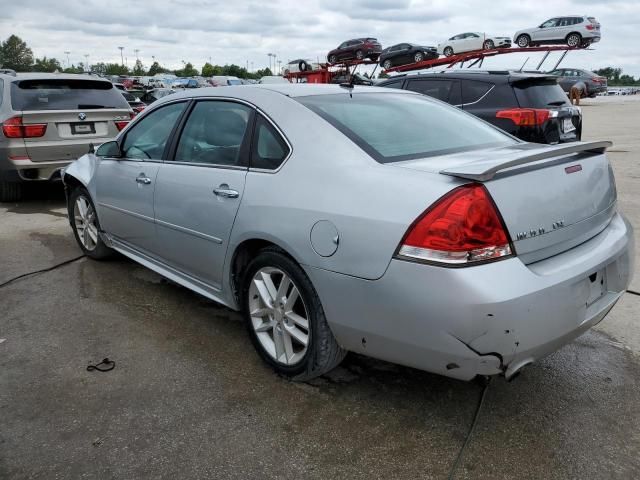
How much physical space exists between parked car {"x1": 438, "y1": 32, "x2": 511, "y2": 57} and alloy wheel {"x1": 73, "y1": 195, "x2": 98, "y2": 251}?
2571cm

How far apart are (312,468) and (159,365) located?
123 centimetres

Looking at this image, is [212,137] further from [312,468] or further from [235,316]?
[312,468]

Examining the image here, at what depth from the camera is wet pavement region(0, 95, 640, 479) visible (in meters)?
2.29

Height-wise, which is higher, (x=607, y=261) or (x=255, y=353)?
(x=607, y=261)

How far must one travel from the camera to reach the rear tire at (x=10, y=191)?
7.58 m

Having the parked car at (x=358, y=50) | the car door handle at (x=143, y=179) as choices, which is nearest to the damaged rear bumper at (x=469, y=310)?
the car door handle at (x=143, y=179)

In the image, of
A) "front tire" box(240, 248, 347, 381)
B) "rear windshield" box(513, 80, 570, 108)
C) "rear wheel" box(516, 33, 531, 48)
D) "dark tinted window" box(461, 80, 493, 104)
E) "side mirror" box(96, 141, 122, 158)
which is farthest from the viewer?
"rear wheel" box(516, 33, 531, 48)

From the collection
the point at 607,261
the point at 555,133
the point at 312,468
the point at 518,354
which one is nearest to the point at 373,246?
the point at 518,354

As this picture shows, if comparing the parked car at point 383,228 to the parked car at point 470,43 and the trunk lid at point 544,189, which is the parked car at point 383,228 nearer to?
the trunk lid at point 544,189

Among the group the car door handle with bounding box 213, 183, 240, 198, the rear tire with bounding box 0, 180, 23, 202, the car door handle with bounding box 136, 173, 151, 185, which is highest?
the car door handle with bounding box 213, 183, 240, 198

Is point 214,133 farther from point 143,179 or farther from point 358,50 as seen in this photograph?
point 358,50

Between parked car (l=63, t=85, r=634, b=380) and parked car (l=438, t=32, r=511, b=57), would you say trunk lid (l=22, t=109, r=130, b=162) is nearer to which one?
parked car (l=63, t=85, r=634, b=380)

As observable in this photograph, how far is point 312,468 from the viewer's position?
226cm

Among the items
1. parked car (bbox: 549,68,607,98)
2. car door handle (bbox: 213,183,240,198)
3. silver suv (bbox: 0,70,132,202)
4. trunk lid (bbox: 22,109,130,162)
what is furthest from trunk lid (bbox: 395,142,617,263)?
parked car (bbox: 549,68,607,98)
